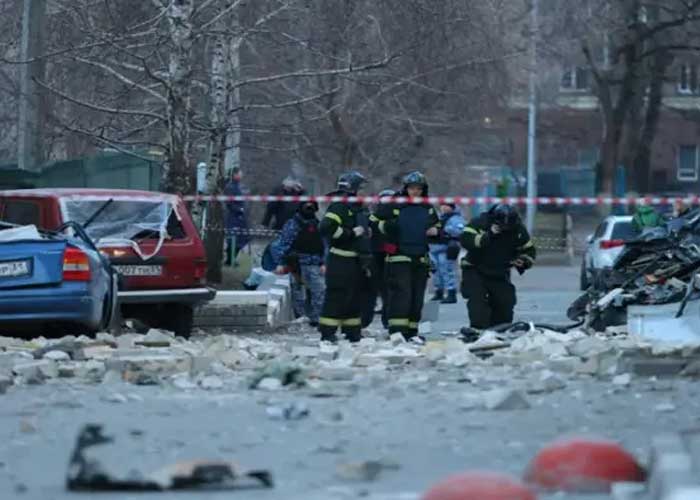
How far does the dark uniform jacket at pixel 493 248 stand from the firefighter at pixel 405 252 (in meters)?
0.53

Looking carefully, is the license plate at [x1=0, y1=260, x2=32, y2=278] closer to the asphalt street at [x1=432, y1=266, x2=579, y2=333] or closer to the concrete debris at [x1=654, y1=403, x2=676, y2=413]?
the asphalt street at [x1=432, y1=266, x2=579, y2=333]

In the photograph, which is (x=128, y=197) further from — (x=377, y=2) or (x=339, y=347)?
(x=377, y=2)

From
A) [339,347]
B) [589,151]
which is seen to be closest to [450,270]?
[339,347]

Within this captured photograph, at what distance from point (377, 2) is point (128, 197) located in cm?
732

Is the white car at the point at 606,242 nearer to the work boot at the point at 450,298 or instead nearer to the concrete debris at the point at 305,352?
the work boot at the point at 450,298

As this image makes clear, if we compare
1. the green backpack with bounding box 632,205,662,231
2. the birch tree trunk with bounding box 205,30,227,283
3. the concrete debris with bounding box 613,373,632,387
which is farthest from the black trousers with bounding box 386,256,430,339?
the green backpack with bounding box 632,205,662,231

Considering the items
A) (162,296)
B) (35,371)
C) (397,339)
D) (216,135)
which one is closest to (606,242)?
(216,135)

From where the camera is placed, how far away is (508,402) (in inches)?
433

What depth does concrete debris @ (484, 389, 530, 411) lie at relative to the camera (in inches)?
432

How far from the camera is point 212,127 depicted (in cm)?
2416

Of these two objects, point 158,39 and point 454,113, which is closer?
point 158,39

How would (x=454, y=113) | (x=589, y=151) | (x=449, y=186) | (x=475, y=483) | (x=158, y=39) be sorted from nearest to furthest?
(x=475, y=483)
(x=158, y=39)
(x=454, y=113)
(x=449, y=186)
(x=589, y=151)

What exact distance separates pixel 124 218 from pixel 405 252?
2996 millimetres

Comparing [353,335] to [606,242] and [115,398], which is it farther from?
[606,242]
